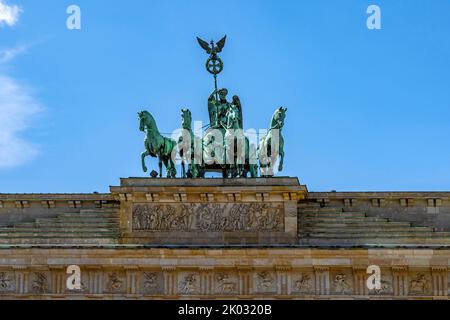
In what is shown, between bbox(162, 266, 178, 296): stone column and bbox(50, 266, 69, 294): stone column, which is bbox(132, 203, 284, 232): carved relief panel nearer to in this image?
bbox(162, 266, 178, 296): stone column

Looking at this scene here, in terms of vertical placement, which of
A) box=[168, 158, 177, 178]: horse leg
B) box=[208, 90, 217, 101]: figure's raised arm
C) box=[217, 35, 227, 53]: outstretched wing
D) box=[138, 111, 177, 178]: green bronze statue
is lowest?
box=[168, 158, 177, 178]: horse leg

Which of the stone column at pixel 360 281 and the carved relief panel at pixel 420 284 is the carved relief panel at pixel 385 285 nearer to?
the stone column at pixel 360 281

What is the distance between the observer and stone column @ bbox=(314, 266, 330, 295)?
135 feet

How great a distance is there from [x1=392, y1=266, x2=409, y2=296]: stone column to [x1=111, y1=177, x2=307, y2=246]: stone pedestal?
301 centimetres

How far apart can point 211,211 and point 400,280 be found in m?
5.66

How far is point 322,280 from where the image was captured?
41.3 meters

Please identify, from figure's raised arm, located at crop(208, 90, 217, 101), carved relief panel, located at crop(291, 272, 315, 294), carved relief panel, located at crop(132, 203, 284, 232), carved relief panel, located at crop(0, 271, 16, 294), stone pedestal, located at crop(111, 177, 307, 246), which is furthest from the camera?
figure's raised arm, located at crop(208, 90, 217, 101)

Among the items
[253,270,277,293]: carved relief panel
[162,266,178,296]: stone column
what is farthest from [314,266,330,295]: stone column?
[162,266,178,296]: stone column

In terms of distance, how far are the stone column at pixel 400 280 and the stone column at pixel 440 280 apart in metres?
0.75

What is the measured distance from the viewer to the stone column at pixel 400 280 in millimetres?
41066

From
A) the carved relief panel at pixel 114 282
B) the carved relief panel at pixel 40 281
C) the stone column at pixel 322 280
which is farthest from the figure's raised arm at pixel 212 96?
the carved relief panel at pixel 40 281

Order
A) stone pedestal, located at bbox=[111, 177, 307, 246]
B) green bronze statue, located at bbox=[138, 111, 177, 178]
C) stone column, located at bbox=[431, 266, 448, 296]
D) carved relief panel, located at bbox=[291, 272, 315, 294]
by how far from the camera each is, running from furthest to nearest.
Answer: green bronze statue, located at bbox=[138, 111, 177, 178], stone pedestal, located at bbox=[111, 177, 307, 246], carved relief panel, located at bbox=[291, 272, 315, 294], stone column, located at bbox=[431, 266, 448, 296]

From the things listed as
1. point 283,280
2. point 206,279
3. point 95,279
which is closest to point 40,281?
point 95,279
